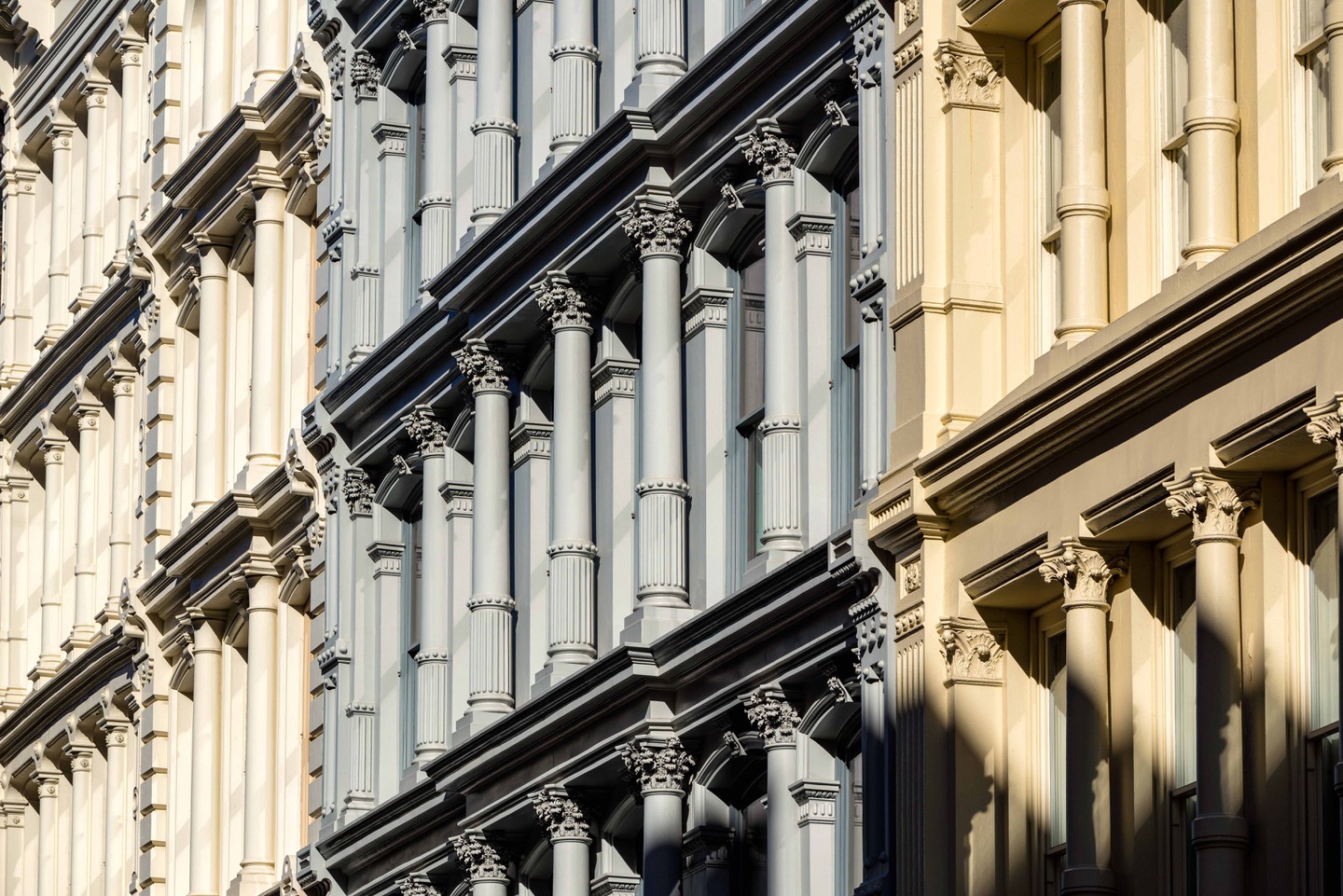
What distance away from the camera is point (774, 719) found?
2609 cm

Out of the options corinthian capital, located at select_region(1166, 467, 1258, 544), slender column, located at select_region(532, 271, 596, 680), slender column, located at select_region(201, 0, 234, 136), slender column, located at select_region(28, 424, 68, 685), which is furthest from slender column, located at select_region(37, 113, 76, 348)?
corinthian capital, located at select_region(1166, 467, 1258, 544)

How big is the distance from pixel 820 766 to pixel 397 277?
1154 cm

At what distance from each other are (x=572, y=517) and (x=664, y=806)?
353 centimetres

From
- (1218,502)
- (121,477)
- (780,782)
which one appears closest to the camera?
(1218,502)

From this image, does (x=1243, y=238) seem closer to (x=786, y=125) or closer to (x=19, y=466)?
(x=786, y=125)

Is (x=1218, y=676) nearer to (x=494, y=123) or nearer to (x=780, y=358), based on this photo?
(x=780, y=358)

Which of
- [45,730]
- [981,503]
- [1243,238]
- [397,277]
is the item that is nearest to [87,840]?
[45,730]

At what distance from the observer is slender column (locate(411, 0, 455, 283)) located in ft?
113

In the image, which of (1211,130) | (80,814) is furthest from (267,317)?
(1211,130)

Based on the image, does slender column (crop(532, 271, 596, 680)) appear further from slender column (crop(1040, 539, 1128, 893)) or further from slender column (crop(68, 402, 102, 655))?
slender column (crop(68, 402, 102, 655))

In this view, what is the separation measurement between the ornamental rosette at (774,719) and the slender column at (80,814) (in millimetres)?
20602

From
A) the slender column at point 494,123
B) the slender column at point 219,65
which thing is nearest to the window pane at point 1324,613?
the slender column at point 494,123

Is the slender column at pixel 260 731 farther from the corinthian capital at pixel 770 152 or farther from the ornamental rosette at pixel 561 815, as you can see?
the corinthian capital at pixel 770 152

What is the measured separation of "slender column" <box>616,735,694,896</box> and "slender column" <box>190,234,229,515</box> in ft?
46.1
